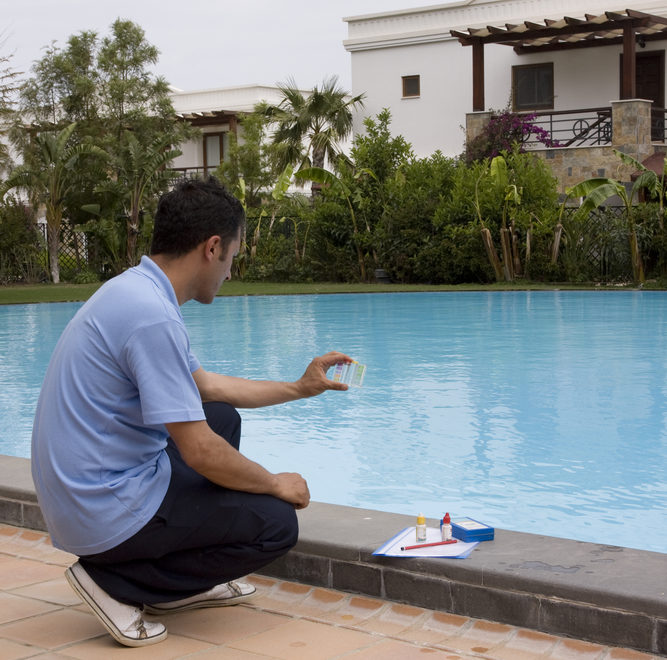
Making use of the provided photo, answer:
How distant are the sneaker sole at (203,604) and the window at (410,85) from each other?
93.0 feet

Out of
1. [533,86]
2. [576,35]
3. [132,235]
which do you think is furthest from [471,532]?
[533,86]

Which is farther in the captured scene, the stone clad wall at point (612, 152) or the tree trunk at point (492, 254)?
the stone clad wall at point (612, 152)

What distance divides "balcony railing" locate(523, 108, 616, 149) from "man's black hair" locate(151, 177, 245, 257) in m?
23.0

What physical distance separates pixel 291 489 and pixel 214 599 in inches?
19.2

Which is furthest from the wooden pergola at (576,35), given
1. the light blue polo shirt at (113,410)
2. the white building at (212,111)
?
the light blue polo shirt at (113,410)

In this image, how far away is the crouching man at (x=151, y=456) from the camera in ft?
9.25

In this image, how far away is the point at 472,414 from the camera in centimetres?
800

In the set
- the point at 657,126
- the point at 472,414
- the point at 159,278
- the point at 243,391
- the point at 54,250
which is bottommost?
the point at 472,414

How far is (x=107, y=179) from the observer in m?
27.8

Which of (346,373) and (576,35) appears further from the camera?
(576,35)

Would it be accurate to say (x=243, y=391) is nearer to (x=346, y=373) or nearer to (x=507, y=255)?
(x=346, y=373)

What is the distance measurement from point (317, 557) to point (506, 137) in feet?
75.2

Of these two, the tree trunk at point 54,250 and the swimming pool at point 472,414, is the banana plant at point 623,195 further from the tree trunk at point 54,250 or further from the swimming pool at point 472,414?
the tree trunk at point 54,250

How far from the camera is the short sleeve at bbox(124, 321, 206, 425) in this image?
2762 mm
